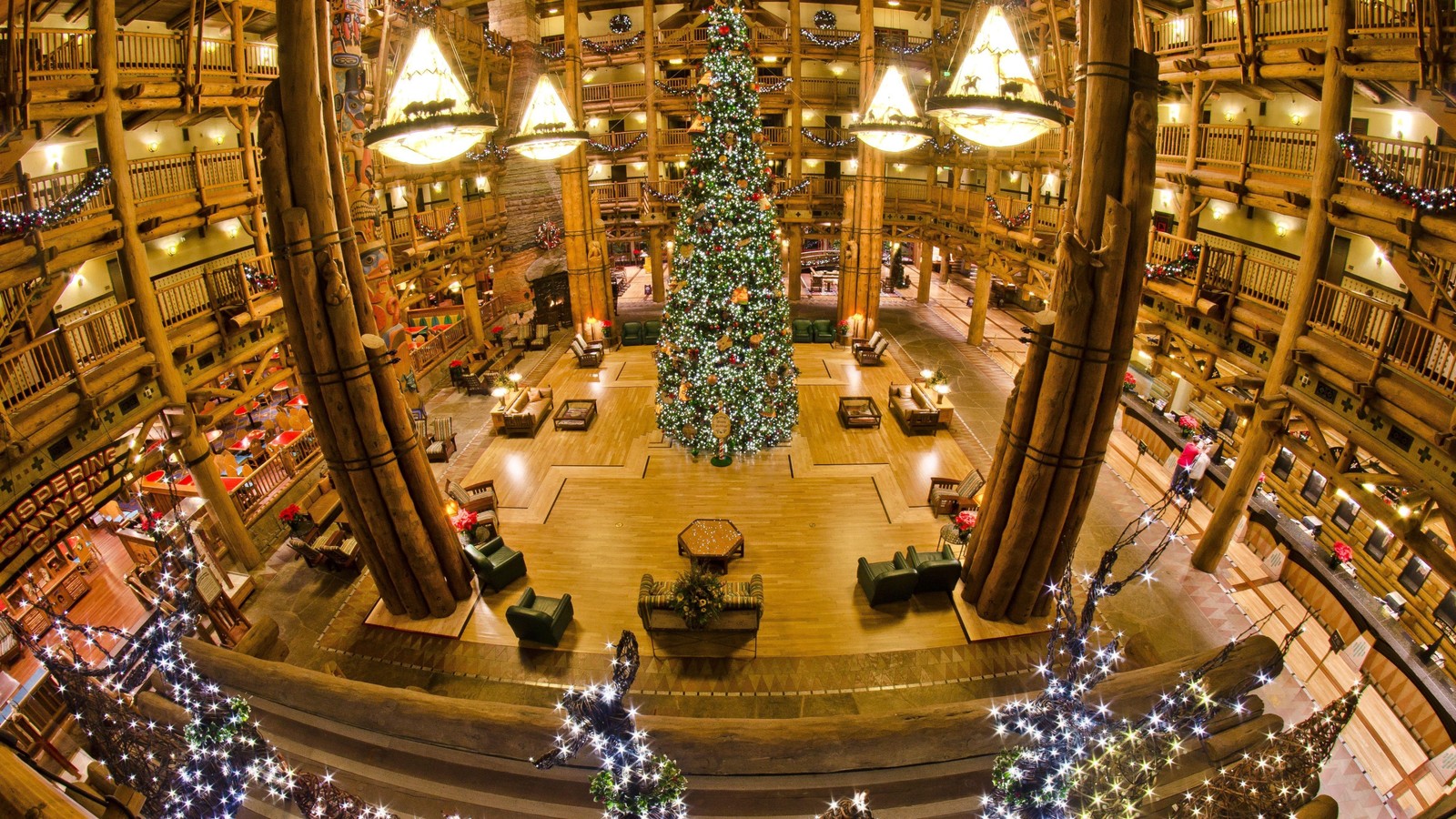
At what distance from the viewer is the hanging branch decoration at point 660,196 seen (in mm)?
22906

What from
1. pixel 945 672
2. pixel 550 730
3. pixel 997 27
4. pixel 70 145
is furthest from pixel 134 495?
pixel 997 27

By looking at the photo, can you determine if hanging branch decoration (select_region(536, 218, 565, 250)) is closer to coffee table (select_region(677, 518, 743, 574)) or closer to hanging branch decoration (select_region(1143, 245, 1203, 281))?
coffee table (select_region(677, 518, 743, 574))

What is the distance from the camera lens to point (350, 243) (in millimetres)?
7602

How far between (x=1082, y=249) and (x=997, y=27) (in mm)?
2446

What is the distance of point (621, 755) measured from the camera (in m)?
4.93

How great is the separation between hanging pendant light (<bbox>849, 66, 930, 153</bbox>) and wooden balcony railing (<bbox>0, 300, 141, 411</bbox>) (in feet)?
39.5

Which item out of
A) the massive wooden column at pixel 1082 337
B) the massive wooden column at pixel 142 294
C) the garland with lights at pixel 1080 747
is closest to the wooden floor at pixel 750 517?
the massive wooden column at pixel 1082 337

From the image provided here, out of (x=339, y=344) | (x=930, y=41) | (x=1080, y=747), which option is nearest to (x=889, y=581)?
(x=1080, y=747)

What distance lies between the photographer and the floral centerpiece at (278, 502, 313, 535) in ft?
37.1

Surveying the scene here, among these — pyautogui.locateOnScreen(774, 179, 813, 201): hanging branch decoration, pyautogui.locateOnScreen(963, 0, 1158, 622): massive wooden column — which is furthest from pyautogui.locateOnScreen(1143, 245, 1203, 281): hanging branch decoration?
pyautogui.locateOnScreen(774, 179, 813, 201): hanging branch decoration

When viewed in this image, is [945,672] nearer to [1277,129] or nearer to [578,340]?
[1277,129]

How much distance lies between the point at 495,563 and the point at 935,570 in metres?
6.78

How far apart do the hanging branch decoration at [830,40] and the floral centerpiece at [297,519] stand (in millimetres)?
20996

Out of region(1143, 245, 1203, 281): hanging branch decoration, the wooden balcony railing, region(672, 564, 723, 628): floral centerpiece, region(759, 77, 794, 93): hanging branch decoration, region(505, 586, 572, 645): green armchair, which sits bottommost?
region(505, 586, 572, 645): green armchair
